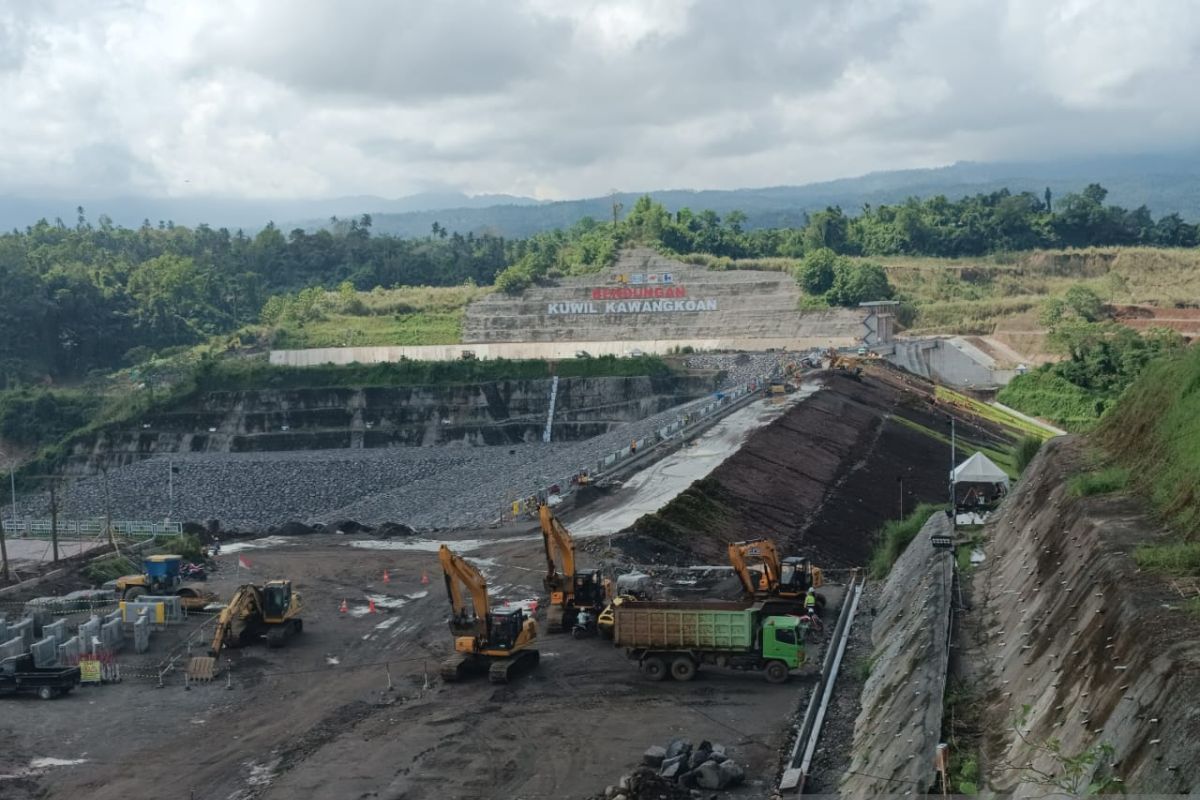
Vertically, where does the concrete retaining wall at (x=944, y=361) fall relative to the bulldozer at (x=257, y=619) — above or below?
above

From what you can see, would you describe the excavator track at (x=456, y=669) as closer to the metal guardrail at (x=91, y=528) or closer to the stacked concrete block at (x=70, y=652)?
the stacked concrete block at (x=70, y=652)

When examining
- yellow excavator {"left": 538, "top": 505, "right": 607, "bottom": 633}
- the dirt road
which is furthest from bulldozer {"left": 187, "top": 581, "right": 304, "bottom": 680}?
yellow excavator {"left": 538, "top": 505, "right": 607, "bottom": 633}

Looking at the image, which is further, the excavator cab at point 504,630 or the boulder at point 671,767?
the excavator cab at point 504,630

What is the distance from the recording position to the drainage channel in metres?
21.3

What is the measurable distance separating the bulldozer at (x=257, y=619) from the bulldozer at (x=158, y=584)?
5.28 m

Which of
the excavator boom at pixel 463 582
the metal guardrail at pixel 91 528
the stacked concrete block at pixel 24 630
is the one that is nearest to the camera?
the excavator boom at pixel 463 582

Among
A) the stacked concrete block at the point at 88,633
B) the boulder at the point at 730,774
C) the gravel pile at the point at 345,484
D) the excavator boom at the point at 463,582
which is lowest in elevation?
the gravel pile at the point at 345,484

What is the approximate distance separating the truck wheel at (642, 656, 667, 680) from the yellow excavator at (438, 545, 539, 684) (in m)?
3.06

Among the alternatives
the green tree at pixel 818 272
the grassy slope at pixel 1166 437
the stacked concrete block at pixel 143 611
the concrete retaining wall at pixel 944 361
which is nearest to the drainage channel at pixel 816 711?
the grassy slope at pixel 1166 437

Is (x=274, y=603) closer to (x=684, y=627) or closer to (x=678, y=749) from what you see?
(x=684, y=627)

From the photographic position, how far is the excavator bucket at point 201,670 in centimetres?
3183

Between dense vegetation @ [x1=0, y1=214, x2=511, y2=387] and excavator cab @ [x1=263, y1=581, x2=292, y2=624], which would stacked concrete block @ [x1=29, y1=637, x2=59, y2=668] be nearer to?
excavator cab @ [x1=263, y1=581, x2=292, y2=624]

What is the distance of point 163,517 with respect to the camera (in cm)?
6862

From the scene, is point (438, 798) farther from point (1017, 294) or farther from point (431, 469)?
point (1017, 294)
